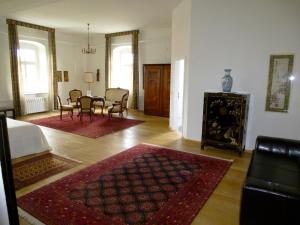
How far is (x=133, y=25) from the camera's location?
25.6 feet

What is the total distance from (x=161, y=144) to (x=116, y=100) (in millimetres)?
4248

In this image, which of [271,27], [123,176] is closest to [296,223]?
[123,176]

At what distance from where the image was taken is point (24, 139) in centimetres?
400

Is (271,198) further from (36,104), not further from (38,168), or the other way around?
(36,104)

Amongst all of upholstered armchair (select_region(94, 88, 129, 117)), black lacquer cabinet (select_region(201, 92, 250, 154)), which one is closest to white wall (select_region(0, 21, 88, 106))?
upholstered armchair (select_region(94, 88, 129, 117))

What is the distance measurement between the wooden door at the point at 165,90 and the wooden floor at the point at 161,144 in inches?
21.9

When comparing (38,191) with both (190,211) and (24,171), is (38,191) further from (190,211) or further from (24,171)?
(190,211)

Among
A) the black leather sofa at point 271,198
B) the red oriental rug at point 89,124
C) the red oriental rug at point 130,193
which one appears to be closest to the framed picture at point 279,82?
the red oriental rug at point 130,193

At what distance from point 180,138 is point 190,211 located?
9.56 feet

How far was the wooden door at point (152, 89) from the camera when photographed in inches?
303

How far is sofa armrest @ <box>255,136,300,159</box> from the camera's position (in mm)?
2930

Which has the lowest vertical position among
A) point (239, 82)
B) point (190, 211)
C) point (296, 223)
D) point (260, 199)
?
point (190, 211)

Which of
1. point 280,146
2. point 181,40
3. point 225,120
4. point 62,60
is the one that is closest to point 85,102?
point 62,60

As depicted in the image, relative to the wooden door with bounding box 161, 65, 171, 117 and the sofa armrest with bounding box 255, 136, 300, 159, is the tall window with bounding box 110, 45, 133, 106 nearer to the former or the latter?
the wooden door with bounding box 161, 65, 171, 117
